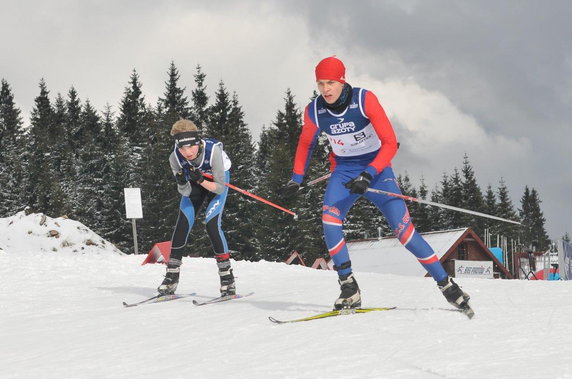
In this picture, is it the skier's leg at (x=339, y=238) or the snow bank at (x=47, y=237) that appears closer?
the skier's leg at (x=339, y=238)

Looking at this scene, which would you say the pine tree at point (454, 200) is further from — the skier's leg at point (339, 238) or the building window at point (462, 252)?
the skier's leg at point (339, 238)

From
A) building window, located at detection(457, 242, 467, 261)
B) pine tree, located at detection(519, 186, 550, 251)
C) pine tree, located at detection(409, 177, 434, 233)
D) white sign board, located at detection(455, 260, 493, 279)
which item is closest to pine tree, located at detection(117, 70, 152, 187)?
pine tree, located at detection(409, 177, 434, 233)

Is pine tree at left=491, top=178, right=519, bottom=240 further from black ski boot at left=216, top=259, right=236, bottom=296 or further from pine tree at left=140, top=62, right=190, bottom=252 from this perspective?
black ski boot at left=216, top=259, right=236, bottom=296

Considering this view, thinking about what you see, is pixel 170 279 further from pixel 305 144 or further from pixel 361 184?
pixel 361 184

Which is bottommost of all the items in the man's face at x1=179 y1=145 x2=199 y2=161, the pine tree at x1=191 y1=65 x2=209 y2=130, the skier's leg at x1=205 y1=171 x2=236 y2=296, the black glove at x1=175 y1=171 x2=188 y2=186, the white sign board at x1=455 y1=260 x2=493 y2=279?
the white sign board at x1=455 y1=260 x2=493 y2=279

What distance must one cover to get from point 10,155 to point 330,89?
60084 mm

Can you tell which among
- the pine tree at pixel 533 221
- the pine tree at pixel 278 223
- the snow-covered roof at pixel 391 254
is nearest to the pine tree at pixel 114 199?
the pine tree at pixel 278 223

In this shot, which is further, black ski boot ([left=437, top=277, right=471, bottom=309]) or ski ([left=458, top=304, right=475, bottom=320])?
black ski boot ([left=437, top=277, right=471, bottom=309])

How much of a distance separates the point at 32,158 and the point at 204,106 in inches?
654

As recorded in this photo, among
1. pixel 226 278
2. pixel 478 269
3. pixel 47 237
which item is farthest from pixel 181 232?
pixel 478 269

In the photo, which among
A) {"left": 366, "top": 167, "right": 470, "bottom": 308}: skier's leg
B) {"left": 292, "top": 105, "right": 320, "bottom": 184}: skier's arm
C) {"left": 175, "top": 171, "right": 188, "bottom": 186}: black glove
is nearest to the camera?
{"left": 366, "top": 167, "right": 470, "bottom": 308}: skier's leg

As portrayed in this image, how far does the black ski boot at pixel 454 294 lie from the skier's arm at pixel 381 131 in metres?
1.00

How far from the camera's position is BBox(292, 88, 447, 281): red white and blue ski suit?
480 cm

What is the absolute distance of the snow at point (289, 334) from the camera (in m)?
3.20
